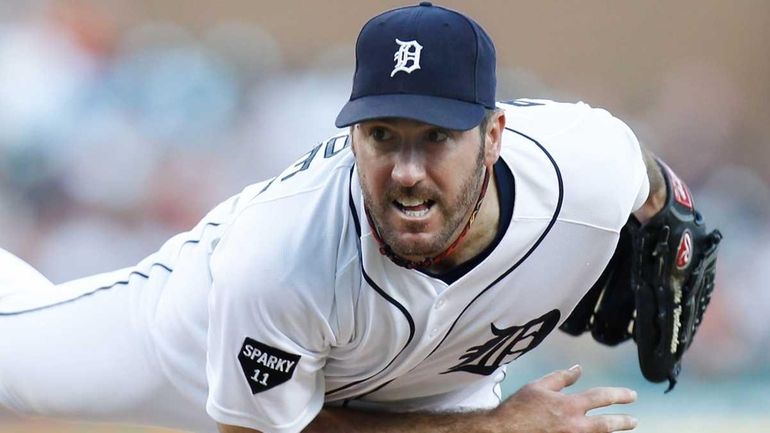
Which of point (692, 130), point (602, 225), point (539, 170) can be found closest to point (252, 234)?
point (539, 170)

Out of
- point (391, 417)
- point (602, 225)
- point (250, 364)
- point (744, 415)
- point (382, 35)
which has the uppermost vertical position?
point (382, 35)

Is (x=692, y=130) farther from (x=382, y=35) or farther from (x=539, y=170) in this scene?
(x=382, y=35)

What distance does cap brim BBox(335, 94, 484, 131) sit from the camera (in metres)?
1.43

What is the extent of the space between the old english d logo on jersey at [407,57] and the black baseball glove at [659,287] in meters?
0.80

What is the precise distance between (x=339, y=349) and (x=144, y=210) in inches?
69.8

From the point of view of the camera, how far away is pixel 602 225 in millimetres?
1821

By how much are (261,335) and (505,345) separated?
1.56 feet

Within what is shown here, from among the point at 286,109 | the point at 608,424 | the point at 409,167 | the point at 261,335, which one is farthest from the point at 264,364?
the point at 286,109

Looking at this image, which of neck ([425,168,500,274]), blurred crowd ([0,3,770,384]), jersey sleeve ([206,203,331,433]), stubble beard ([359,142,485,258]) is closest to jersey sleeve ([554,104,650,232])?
neck ([425,168,500,274])

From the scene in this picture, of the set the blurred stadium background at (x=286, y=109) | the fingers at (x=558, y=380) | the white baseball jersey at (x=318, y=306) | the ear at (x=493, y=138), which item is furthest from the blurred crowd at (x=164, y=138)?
the ear at (x=493, y=138)

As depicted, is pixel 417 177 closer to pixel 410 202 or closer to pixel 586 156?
pixel 410 202

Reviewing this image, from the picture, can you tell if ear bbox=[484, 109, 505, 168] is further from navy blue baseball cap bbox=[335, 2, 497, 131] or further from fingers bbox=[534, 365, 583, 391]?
fingers bbox=[534, 365, 583, 391]

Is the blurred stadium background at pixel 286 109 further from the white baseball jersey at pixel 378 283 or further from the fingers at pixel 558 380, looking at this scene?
the white baseball jersey at pixel 378 283

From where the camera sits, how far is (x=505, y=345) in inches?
74.7
